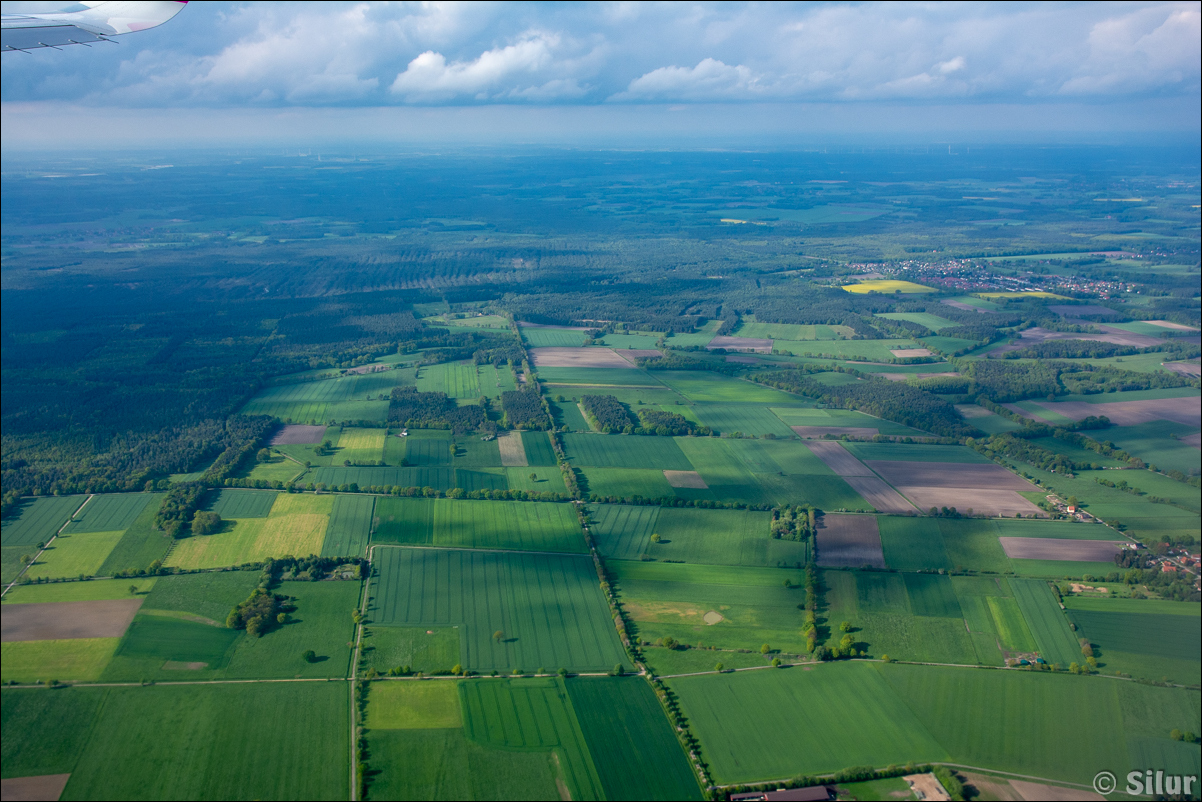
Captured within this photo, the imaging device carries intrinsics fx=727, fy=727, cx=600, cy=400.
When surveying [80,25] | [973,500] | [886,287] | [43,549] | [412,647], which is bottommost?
[412,647]

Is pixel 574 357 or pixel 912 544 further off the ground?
pixel 574 357

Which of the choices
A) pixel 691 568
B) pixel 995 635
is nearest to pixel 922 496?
pixel 995 635

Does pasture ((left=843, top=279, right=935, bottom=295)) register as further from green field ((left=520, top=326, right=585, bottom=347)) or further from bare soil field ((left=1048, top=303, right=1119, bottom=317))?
green field ((left=520, top=326, right=585, bottom=347))

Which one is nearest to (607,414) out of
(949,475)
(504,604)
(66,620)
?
(949,475)

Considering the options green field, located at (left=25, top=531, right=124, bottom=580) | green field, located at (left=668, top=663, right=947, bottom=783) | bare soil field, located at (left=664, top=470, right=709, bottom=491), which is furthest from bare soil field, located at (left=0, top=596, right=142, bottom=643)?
bare soil field, located at (left=664, top=470, right=709, bottom=491)

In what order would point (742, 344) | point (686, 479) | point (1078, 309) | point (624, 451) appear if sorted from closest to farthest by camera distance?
point (686, 479) → point (624, 451) → point (742, 344) → point (1078, 309)

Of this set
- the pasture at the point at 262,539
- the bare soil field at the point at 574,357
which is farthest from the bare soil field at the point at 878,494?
the pasture at the point at 262,539

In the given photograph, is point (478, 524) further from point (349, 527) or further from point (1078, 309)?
point (1078, 309)

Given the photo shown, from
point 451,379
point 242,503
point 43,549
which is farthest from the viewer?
point 451,379
